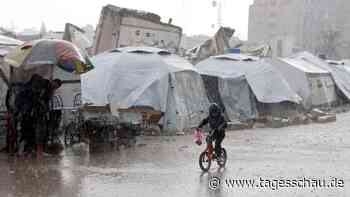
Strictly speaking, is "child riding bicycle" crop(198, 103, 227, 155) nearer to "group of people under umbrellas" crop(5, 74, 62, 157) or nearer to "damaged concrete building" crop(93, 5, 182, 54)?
"group of people under umbrellas" crop(5, 74, 62, 157)

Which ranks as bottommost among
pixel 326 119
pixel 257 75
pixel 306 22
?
pixel 326 119

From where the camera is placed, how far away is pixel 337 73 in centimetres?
3102

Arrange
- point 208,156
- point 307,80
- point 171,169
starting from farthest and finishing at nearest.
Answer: point 307,80 → point 171,169 → point 208,156

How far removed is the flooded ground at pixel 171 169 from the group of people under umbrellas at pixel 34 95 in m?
0.55

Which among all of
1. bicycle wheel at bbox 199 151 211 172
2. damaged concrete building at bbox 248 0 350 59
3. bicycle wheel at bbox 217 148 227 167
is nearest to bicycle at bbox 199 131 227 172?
bicycle wheel at bbox 199 151 211 172

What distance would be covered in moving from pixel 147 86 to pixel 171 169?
20.6 feet

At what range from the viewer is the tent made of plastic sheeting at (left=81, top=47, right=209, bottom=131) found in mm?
17297

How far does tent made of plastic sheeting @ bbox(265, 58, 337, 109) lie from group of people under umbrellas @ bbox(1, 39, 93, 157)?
14743mm

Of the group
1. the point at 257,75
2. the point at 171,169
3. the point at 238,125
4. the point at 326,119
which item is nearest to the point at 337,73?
the point at 326,119

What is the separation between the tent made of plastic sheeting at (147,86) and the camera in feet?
56.7

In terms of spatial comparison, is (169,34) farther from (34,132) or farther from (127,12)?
(34,132)

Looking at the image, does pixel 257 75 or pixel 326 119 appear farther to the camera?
pixel 326 119

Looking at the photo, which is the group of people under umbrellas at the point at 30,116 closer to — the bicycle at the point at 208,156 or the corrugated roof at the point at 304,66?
the bicycle at the point at 208,156

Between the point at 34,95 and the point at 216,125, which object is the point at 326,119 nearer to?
the point at 216,125
